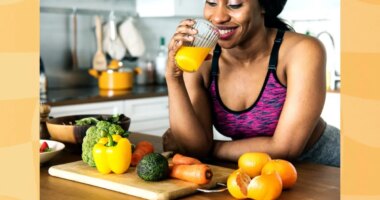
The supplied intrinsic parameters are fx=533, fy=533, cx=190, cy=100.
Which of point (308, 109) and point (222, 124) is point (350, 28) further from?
point (222, 124)

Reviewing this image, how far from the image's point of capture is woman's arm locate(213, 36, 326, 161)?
167 centimetres

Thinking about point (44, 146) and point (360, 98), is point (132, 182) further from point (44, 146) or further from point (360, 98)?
point (360, 98)

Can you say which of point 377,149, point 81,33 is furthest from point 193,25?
point 81,33

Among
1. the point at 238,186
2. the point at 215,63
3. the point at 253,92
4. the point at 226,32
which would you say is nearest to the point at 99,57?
the point at 215,63

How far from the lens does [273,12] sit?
2.00 metres

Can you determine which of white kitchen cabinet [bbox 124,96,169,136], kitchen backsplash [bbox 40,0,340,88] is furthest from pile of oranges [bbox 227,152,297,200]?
kitchen backsplash [bbox 40,0,340,88]

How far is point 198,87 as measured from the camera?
75.7 inches

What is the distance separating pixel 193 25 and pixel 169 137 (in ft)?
1.59

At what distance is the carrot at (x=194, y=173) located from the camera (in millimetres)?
1243

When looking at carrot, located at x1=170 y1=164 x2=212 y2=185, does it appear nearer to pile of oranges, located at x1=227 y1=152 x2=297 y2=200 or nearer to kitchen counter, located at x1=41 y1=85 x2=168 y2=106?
pile of oranges, located at x1=227 y1=152 x2=297 y2=200

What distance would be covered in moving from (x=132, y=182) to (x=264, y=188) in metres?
0.33

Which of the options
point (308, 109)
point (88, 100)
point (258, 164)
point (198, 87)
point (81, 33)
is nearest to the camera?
point (258, 164)

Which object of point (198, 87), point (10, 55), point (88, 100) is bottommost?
point (88, 100)

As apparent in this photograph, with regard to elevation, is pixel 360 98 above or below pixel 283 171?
above
